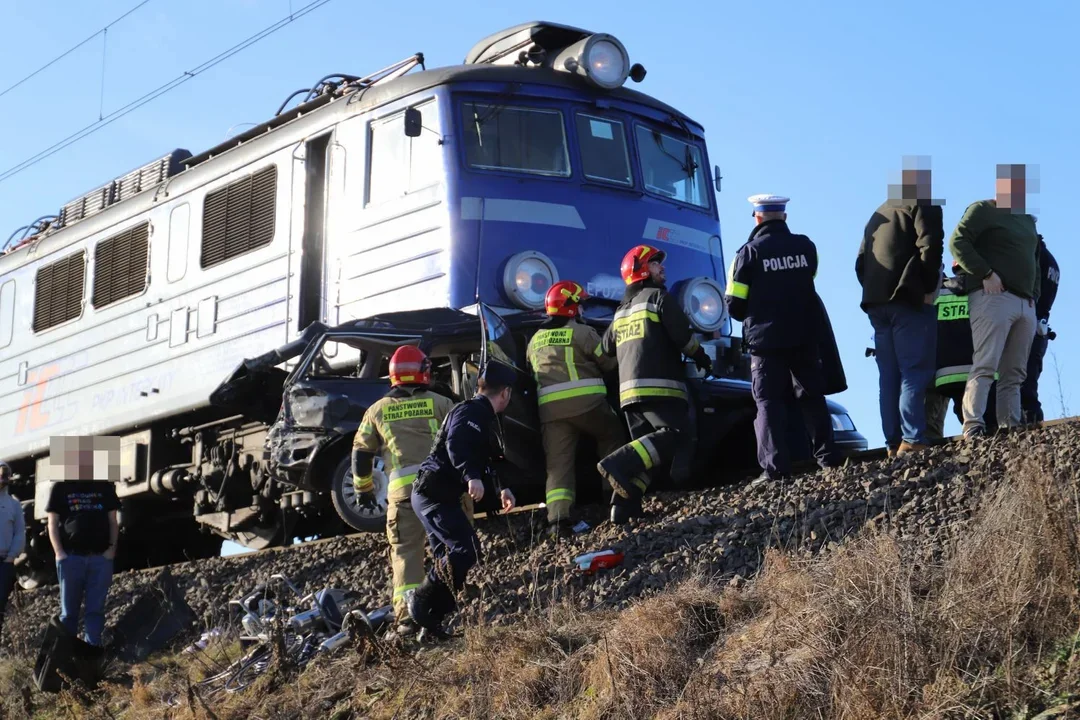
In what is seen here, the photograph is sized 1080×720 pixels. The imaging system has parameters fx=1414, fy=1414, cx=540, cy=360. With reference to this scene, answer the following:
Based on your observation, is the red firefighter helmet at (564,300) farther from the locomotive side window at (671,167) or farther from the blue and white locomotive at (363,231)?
the locomotive side window at (671,167)

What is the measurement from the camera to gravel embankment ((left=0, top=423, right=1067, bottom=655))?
6852mm

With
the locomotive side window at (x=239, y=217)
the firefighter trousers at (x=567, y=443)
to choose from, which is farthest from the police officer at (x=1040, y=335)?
the locomotive side window at (x=239, y=217)

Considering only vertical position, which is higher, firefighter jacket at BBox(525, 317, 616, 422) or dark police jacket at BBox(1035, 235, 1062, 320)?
dark police jacket at BBox(1035, 235, 1062, 320)

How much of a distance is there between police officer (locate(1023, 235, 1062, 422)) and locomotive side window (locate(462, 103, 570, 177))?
3508mm

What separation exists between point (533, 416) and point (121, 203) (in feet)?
22.3

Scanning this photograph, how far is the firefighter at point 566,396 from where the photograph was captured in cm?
854

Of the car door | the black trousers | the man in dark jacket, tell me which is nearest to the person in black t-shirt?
the car door

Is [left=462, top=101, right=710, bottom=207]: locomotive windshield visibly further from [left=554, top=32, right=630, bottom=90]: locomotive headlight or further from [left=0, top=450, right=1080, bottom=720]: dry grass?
[left=0, top=450, right=1080, bottom=720]: dry grass

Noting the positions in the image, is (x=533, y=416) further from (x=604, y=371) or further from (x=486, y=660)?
(x=486, y=660)

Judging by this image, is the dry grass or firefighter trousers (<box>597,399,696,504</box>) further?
firefighter trousers (<box>597,399,696,504</box>)

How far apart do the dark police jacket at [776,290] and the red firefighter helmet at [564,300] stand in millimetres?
1011

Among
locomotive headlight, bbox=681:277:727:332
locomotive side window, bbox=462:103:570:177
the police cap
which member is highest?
locomotive side window, bbox=462:103:570:177

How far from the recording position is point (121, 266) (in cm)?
1365

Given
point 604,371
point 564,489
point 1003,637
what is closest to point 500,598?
point 564,489
